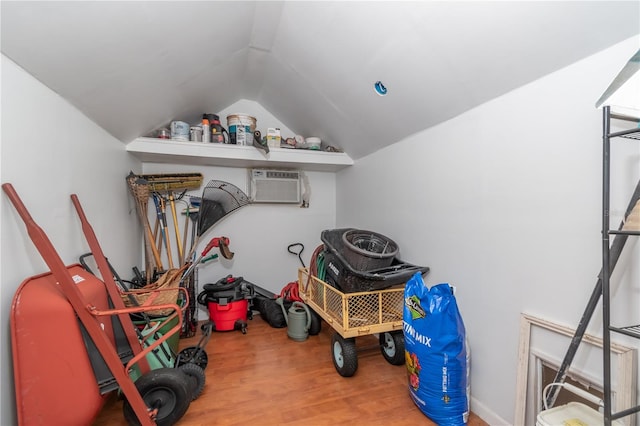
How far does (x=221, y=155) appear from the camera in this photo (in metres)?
2.73

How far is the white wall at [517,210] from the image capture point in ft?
3.73

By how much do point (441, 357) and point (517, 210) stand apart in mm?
866

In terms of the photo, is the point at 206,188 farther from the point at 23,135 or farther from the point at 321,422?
the point at 321,422

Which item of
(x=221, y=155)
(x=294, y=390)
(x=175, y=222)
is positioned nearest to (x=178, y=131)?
(x=221, y=155)

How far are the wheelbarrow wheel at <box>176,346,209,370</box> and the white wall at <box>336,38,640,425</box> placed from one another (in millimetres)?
1787

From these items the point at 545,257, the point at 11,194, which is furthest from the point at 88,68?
the point at 545,257

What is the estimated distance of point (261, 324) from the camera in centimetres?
301

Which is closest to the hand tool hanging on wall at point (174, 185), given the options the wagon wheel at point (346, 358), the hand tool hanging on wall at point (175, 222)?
the hand tool hanging on wall at point (175, 222)

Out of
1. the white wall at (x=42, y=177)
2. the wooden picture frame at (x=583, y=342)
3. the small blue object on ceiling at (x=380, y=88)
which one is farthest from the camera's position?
the small blue object on ceiling at (x=380, y=88)

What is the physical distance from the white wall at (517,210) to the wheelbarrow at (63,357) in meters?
1.68

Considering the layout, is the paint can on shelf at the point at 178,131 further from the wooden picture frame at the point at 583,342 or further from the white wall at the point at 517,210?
the wooden picture frame at the point at 583,342

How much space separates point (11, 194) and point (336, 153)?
8.20 ft

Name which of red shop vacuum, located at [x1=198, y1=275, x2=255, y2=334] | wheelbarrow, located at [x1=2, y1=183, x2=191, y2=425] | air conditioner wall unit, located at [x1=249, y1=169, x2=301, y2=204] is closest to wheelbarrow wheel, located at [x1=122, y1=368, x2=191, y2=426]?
wheelbarrow, located at [x1=2, y1=183, x2=191, y2=425]

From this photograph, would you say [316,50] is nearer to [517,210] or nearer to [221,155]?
[221,155]
